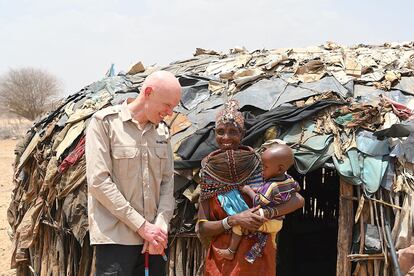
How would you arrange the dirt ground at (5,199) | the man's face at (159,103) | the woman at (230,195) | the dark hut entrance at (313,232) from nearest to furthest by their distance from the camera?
the man's face at (159,103), the woman at (230,195), the dark hut entrance at (313,232), the dirt ground at (5,199)

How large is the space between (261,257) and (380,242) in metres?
1.54

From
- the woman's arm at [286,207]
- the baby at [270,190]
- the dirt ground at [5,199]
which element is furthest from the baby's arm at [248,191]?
the dirt ground at [5,199]

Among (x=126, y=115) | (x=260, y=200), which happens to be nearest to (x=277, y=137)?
(x=260, y=200)

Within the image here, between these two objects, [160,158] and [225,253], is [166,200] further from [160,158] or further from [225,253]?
[225,253]

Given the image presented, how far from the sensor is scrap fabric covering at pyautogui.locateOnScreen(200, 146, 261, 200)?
3.30 m

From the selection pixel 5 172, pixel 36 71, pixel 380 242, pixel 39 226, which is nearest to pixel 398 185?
pixel 380 242

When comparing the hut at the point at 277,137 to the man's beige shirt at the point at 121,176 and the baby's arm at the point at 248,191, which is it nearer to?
the baby's arm at the point at 248,191

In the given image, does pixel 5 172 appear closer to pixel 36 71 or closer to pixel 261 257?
pixel 261 257

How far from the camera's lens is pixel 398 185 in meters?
4.43

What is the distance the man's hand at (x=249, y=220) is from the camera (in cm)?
322

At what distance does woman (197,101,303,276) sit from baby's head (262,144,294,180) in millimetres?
75

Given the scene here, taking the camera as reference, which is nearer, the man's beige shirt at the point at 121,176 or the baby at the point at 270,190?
the man's beige shirt at the point at 121,176

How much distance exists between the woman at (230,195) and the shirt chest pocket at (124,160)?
0.44 meters

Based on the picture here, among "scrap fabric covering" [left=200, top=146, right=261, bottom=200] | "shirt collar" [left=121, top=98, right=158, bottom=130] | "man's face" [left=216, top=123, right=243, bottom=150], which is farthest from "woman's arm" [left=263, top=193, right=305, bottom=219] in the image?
"shirt collar" [left=121, top=98, right=158, bottom=130]
